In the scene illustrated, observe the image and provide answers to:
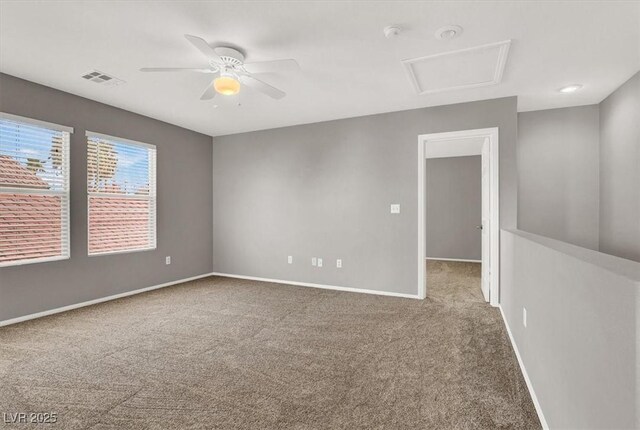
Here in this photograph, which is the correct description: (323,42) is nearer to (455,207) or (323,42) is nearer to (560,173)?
(560,173)

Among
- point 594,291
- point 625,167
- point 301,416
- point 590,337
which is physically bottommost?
point 301,416

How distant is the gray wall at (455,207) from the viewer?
24.0 feet

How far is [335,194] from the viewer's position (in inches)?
191

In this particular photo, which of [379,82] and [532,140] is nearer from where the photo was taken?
[379,82]

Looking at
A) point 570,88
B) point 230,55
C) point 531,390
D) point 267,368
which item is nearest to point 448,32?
point 230,55

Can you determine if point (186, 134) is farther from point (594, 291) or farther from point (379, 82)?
point (594, 291)

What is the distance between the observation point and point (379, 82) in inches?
134

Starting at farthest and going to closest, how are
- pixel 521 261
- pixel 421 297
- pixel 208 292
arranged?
pixel 208 292 → pixel 421 297 → pixel 521 261

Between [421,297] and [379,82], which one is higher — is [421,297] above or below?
below

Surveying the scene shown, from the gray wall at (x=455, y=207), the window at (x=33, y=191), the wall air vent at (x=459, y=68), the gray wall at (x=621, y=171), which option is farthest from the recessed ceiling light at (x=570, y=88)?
the window at (x=33, y=191)

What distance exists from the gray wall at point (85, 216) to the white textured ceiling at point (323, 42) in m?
0.28

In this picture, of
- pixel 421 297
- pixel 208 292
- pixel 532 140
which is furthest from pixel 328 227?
pixel 532 140

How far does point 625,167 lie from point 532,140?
3.94 feet

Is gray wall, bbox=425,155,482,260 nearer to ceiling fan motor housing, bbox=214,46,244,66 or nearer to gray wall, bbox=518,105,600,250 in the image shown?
gray wall, bbox=518,105,600,250
